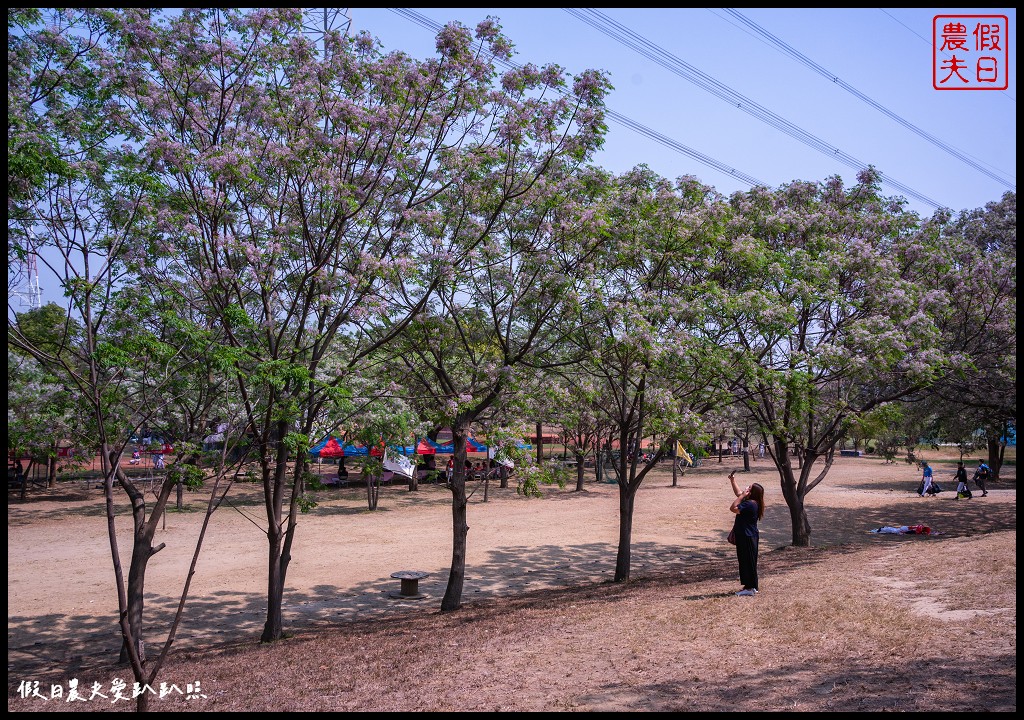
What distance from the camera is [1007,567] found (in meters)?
11.2

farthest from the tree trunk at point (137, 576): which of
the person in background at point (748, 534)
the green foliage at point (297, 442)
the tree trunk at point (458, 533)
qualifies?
the person in background at point (748, 534)

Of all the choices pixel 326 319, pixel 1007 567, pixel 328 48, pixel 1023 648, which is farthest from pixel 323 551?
pixel 1023 648

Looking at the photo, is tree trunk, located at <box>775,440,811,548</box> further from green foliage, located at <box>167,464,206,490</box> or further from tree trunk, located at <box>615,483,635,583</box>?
green foliage, located at <box>167,464,206,490</box>

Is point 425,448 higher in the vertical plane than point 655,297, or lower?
lower

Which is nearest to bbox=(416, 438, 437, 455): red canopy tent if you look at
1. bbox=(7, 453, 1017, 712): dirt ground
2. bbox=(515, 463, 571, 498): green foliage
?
bbox=(7, 453, 1017, 712): dirt ground

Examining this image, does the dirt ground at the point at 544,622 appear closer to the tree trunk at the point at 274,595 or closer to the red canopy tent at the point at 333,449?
the tree trunk at the point at 274,595

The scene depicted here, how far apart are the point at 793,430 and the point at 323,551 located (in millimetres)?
13030

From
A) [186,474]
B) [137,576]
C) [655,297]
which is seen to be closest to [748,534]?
[655,297]

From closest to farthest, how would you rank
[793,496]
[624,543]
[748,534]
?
[748,534] < [624,543] < [793,496]

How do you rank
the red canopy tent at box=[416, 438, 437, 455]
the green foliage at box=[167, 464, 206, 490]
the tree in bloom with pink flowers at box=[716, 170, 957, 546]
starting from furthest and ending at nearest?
the red canopy tent at box=[416, 438, 437, 455] < the tree in bloom with pink flowers at box=[716, 170, 957, 546] < the green foliage at box=[167, 464, 206, 490]

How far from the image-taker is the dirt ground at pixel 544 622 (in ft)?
23.1

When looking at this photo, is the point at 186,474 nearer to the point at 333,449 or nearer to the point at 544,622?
the point at 544,622

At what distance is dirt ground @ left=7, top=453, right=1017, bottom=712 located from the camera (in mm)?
7055

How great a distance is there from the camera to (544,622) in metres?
10.8
